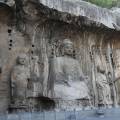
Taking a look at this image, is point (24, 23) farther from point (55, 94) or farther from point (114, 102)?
point (114, 102)

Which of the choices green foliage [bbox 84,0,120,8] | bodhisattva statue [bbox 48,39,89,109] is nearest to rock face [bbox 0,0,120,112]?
bodhisattva statue [bbox 48,39,89,109]

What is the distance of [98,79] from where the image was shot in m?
8.92

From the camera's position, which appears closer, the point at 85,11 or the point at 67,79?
the point at 67,79

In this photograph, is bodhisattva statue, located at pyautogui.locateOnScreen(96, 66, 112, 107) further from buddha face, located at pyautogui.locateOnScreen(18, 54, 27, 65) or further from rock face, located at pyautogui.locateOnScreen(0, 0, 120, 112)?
buddha face, located at pyautogui.locateOnScreen(18, 54, 27, 65)

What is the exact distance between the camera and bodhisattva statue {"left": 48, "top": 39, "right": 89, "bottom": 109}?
7.57m

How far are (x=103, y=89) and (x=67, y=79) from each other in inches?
57.9

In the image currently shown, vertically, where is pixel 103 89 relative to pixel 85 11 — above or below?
below

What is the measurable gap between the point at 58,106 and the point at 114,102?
2338mm

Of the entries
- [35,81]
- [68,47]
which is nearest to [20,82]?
[35,81]

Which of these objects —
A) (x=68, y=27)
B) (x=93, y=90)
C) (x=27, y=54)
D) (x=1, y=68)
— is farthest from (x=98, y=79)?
(x=1, y=68)

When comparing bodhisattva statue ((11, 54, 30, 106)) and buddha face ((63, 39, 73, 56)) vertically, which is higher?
buddha face ((63, 39, 73, 56))

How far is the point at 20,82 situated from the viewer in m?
7.36

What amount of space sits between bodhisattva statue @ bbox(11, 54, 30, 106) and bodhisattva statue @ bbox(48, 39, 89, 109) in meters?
0.63

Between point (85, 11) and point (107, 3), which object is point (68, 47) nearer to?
point (85, 11)
